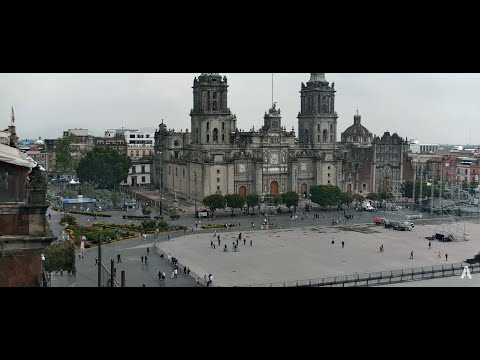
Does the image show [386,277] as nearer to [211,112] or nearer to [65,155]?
[211,112]

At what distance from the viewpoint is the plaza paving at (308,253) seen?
42.0 feet

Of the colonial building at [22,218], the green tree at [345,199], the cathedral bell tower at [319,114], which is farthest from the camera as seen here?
the cathedral bell tower at [319,114]

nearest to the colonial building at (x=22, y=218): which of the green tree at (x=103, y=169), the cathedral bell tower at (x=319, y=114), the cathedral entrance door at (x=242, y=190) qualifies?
the cathedral entrance door at (x=242, y=190)

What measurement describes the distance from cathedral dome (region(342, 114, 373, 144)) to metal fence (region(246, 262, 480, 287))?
24843 mm

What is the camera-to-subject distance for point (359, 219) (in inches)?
886

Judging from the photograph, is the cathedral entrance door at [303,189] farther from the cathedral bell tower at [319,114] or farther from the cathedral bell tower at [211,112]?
the cathedral bell tower at [211,112]

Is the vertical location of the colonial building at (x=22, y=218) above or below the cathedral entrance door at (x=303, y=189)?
above

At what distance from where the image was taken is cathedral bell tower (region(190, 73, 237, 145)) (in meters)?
26.6

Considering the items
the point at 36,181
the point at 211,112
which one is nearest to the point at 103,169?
the point at 211,112

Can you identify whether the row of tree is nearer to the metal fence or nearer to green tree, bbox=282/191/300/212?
green tree, bbox=282/191/300/212
